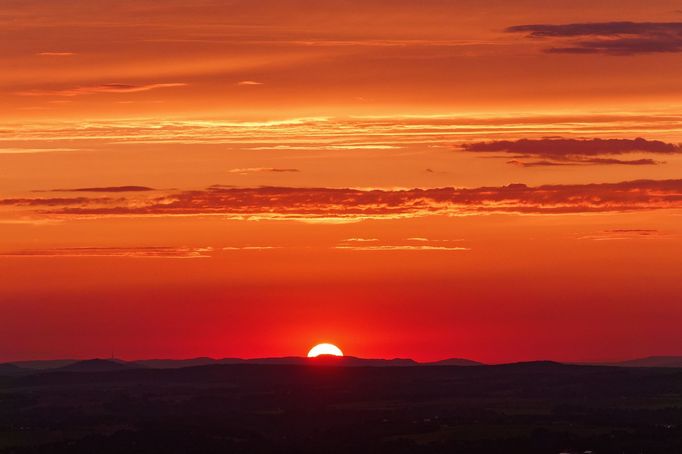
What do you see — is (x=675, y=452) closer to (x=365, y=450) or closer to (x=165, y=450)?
(x=365, y=450)

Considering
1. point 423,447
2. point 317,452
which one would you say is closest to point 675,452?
point 423,447

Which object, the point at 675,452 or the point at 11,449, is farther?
the point at 11,449

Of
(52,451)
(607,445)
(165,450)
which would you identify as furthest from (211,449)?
(607,445)

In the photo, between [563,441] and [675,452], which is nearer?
[675,452]

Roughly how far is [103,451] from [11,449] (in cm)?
1252

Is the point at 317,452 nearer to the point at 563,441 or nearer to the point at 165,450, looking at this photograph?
the point at 165,450

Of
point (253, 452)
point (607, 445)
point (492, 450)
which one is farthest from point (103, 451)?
point (607, 445)

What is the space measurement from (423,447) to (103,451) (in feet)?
134

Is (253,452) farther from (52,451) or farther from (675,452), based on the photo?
(675,452)

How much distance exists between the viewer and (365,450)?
19288cm

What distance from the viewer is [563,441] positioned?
19875 centimetres

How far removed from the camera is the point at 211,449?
19812 centimetres

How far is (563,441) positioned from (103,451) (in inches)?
2335

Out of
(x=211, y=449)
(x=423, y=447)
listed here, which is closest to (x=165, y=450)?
(x=211, y=449)
